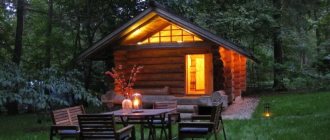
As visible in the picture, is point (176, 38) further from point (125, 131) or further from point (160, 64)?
point (125, 131)

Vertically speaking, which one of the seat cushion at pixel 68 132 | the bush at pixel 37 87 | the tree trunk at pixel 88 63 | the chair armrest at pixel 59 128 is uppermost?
the tree trunk at pixel 88 63

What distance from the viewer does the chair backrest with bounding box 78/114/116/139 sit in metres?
7.16

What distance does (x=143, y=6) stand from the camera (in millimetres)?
22188

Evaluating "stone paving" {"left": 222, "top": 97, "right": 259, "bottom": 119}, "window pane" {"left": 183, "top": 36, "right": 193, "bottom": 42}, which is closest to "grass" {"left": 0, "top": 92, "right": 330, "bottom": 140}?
"stone paving" {"left": 222, "top": 97, "right": 259, "bottom": 119}

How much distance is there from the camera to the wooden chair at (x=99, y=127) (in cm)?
716

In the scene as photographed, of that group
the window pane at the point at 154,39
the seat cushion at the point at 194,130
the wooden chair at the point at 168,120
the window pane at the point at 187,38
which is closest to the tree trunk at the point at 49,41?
the window pane at the point at 154,39

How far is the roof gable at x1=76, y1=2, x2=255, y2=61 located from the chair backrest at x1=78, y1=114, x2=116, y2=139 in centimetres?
874

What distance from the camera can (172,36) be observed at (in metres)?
17.4

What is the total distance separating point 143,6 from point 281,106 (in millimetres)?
9200

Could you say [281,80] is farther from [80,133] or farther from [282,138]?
[80,133]

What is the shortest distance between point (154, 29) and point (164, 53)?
43.2 inches

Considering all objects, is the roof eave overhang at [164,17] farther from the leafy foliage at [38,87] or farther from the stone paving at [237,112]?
the leafy foliage at [38,87]

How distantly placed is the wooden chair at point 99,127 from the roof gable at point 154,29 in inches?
338

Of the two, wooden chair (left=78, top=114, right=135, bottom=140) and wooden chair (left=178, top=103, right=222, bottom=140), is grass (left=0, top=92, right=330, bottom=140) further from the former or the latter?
wooden chair (left=78, top=114, right=135, bottom=140)
